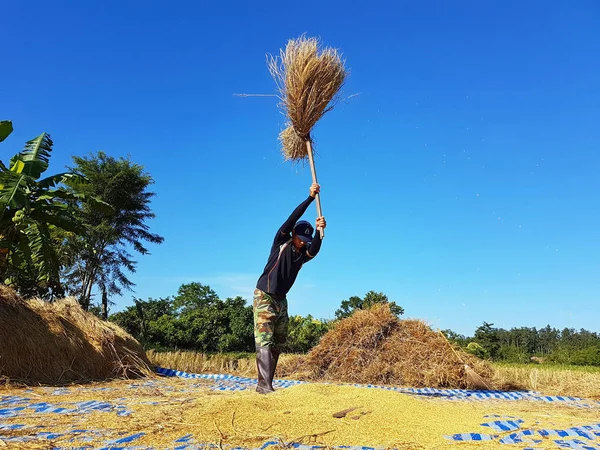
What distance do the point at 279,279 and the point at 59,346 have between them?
300 centimetres

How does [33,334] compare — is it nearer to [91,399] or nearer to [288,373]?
[91,399]

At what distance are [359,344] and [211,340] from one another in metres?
9.41

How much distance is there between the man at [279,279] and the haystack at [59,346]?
252 centimetres

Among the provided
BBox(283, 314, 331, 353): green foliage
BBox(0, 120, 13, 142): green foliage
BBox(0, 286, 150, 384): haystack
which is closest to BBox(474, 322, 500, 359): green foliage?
BBox(283, 314, 331, 353): green foliage

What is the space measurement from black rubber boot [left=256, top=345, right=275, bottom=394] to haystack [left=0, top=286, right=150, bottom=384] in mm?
2459

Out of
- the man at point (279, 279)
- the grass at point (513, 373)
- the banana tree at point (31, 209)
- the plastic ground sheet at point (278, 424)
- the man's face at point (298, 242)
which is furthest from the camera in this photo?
the banana tree at point (31, 209)

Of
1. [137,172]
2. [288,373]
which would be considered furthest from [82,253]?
[288,373]

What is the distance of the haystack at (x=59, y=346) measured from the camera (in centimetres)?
484

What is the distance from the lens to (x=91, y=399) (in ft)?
12.5

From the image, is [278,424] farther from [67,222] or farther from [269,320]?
[67,222]

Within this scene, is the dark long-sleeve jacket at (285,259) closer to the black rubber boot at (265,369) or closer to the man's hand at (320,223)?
the man's hand at (320,223)

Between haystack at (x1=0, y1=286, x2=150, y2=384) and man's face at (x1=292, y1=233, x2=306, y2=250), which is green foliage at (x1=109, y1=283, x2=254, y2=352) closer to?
haystack at (x1=0, y1=286, x2=150, y2=384)

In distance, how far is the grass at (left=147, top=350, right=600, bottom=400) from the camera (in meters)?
5.93

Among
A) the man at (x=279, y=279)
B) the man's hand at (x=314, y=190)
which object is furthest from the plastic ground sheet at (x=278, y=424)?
the man's hand at (x=314, y=190)
